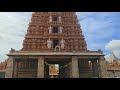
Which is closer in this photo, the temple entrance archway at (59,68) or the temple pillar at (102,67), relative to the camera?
the temple pillar at (102,67)

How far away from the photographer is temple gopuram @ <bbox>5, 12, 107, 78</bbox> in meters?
18.3

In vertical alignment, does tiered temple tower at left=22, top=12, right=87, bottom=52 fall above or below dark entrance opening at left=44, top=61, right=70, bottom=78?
above

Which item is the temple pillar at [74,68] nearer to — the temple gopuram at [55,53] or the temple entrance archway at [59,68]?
the temple gopuram at [55,53]

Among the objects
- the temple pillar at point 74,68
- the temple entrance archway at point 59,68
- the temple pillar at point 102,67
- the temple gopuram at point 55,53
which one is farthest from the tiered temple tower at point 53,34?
the temple pillar at point 102,67

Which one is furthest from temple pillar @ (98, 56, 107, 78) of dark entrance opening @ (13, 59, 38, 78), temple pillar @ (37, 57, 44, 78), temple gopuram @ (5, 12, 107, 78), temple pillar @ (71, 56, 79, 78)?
dark entrance opening @ (13, 59, 38, 78)

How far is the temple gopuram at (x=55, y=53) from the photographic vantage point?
18266 millimetres

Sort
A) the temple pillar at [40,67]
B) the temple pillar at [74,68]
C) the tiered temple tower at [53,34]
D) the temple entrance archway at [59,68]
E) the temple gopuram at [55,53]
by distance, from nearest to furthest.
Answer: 1. the temple pillar at [74,68]
2. the temple pillar at [40,67]
3. the temple gopuram at [55,53]
4. the temple entrance archway at [59,68]
5. the tiered temple tower at [53,34]

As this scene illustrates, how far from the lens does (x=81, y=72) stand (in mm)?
21062

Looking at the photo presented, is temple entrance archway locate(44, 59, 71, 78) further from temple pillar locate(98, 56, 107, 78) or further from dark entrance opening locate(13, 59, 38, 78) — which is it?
temple pillar locate(98, 56, 107, 78)

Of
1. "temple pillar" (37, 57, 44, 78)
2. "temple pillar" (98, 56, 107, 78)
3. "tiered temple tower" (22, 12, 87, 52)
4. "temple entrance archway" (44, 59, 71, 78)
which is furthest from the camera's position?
"tiered temple tower" (22, 12, 87, 52)
